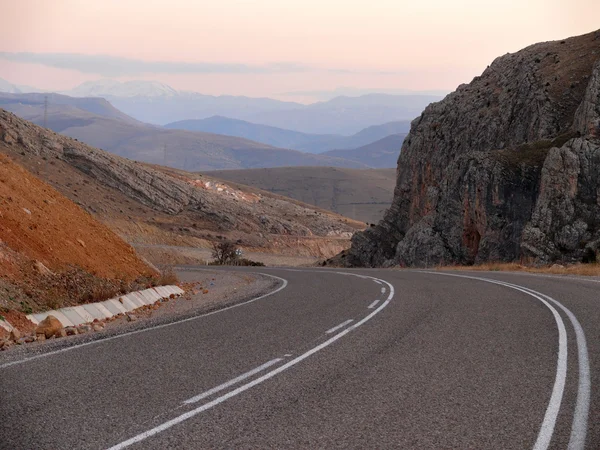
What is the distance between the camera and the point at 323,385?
314 inches

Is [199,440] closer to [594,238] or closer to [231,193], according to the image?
[594,238]

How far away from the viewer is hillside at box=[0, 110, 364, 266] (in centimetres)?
8531

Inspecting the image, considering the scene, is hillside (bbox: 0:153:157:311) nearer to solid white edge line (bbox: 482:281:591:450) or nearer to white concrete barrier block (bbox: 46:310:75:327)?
white concrete barrier block (bbox: 46:310:75:327)

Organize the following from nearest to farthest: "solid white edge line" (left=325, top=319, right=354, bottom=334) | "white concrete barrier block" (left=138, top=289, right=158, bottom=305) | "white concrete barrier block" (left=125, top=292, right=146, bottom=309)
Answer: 1. "solid white edge line" (left=325, top=319, right=354, bottom=334)
2. "white concrete barrier block" (left=125, top=292, right=146, bottom=309)
3. "white concrete barrier block" (left=138, top=289, right=158, bottom=305)

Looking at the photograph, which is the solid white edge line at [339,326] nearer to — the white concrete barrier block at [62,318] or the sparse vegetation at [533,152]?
the white concrete barrier block at [62,318]

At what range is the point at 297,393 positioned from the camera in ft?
24.9

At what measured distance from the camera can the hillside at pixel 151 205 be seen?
280ft

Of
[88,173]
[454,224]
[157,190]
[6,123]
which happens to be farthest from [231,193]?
[454,224]

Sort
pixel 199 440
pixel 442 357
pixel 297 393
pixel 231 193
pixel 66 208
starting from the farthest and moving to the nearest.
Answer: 1. pixel 231 193
2. pixel 66 208
3. pixel 442 357
4. pixel 297 393
5. pixel 199 440

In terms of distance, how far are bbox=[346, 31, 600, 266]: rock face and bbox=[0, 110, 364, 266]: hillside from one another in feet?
109

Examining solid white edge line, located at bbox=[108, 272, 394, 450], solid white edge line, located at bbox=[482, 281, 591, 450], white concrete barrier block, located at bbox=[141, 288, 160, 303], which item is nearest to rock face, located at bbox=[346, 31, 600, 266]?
white concrete barrier block, located at bbox=[141, 288, 160, 303]

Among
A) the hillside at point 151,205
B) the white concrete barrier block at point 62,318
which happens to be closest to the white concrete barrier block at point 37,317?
the white concrete barrier block at point 62,318

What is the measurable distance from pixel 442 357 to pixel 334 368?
157 centimetres

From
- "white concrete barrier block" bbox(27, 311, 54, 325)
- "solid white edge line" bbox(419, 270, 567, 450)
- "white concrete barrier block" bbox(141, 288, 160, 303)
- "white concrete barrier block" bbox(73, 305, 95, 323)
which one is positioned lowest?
"white concrete barrier block" bbox(141, 288, 160, 303)
